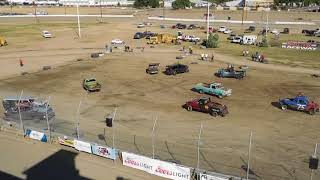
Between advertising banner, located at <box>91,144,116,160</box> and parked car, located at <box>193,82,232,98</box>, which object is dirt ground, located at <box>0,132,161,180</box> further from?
parked car, located at <box>193,82,232,98</box>

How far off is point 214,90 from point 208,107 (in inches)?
270

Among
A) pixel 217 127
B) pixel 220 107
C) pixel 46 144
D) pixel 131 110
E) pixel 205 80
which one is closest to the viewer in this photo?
pixel 46 144

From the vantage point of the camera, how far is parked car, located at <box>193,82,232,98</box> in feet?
133

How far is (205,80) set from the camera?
48906 mm

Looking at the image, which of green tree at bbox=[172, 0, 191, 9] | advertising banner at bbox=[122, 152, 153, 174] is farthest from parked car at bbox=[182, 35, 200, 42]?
green tree at bbox=[172, 0, 191, 9]

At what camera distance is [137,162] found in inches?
973

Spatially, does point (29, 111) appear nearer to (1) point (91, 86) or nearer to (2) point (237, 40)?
(1) point (91, 86)

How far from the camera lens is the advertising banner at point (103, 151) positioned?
2576 cm

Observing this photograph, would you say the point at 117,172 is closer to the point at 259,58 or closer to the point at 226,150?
the point at 226,150

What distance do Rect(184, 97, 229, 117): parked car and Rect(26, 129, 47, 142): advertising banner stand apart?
13.2 meters

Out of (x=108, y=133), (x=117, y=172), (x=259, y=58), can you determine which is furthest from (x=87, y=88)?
(x=259, y=58)

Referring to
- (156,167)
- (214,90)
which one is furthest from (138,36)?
(156,167)

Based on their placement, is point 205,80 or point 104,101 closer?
point 104,101

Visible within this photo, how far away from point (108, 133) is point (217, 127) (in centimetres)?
845
